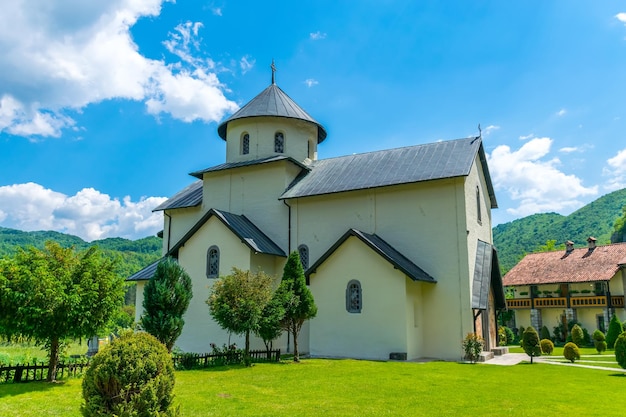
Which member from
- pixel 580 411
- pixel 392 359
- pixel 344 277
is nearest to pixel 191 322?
pixel 344 277

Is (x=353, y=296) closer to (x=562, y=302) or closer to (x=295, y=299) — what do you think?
(x=295, y=299)

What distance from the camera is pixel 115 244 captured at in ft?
368

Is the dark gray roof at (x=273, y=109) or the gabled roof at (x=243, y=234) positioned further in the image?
the dark gray roof at (x=273, y=109)

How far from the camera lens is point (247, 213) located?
85.4 feet

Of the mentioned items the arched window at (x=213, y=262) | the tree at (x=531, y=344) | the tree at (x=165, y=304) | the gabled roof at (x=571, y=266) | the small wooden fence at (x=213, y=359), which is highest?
the gabled roof at (x=571, y=266)

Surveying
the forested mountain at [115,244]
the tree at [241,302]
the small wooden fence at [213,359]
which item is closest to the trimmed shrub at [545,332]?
the small wooden fence at [213,359]

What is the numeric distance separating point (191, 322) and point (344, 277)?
7.83 m

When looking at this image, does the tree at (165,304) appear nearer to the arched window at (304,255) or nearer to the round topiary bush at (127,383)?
the arched window at (304,255)

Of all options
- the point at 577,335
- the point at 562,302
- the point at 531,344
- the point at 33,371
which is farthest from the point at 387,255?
the point at 562,302

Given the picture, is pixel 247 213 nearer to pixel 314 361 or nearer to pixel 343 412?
pixel 314 361

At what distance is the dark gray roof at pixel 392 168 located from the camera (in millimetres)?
21859

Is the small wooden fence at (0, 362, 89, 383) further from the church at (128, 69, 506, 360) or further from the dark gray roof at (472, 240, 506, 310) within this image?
the dark gray roof at (472, 240, 506, 310)

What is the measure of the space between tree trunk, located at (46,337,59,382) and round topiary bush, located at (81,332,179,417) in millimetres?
6053

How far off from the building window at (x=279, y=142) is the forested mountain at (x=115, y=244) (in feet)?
154
